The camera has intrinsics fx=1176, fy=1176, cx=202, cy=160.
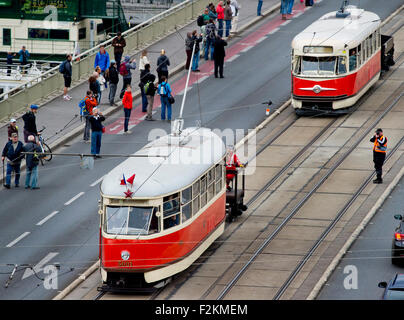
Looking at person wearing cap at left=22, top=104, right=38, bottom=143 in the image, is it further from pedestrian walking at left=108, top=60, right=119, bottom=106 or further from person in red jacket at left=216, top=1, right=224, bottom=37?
person in red jacket at left=216, top=1, right=224, bottom=37

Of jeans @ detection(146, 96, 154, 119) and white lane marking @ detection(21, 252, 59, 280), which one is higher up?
jeans @ detection(146, 96, 154, 119)

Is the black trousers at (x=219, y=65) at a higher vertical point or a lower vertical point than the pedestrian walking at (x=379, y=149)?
lower

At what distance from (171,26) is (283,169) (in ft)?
61.4

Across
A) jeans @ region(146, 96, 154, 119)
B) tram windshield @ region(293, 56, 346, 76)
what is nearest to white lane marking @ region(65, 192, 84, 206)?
jeans @ region(146, 96, 154, 119)

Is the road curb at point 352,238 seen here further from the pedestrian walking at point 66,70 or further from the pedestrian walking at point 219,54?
the pedestrian walking at point 66,70

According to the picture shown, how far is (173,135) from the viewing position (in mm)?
31172

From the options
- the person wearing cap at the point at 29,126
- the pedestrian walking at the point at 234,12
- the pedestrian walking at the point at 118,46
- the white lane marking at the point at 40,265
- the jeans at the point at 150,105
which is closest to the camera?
the white lane marking at the point at 40,265

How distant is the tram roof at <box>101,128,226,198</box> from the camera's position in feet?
92.1

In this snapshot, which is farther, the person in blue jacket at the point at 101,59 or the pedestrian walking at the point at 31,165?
the person in blue jacket at the point at 101,59

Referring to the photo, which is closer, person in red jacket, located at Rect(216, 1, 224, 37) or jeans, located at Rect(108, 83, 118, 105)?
jeans, located at Rect(108, 83, 118, 105)

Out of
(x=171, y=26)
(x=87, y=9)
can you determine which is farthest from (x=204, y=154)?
(x=87, y=9)

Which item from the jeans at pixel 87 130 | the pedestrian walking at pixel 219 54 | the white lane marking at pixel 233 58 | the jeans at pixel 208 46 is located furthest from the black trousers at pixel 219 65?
the jeans at pixel 87 130

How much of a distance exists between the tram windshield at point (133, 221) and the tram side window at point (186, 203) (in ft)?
3.35

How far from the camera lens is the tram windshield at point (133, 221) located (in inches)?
1099
